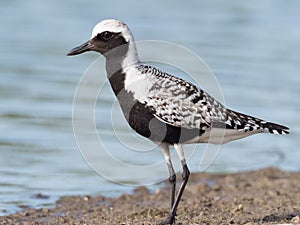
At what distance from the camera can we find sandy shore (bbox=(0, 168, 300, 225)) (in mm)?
9953

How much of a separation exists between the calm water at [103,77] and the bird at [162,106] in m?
2.66

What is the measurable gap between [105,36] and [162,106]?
1080mm

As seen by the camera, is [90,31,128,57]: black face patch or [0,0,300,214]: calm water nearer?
[90,31,128,57]: black face patch

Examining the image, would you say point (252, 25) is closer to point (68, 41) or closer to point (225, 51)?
point (225, 51)

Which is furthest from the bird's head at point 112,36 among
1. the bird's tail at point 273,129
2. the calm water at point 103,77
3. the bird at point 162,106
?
the calm water at point 103,77

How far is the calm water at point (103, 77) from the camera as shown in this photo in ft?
41.5

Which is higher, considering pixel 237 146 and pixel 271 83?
pixel 271 83

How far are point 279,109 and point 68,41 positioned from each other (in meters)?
6.37

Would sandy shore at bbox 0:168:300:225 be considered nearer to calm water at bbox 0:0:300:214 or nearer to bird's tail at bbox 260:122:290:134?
calm water at bbox 0:0:300:214

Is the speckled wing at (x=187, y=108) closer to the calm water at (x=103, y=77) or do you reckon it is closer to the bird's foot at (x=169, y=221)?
the bird's foot at (x=169, y=221)

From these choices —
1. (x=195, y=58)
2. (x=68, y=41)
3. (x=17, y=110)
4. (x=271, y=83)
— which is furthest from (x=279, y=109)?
(x=68, y=41)

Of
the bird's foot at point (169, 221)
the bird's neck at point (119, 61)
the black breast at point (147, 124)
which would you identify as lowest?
the bird's foot at point (169, 221)

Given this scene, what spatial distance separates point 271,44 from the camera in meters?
20.9

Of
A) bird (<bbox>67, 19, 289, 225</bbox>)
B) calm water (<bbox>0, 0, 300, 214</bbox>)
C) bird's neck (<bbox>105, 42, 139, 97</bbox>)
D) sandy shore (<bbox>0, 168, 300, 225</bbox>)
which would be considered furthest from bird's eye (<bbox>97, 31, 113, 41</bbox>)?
calm water (<bbox>0, 0, 300, 214</bbox>)
